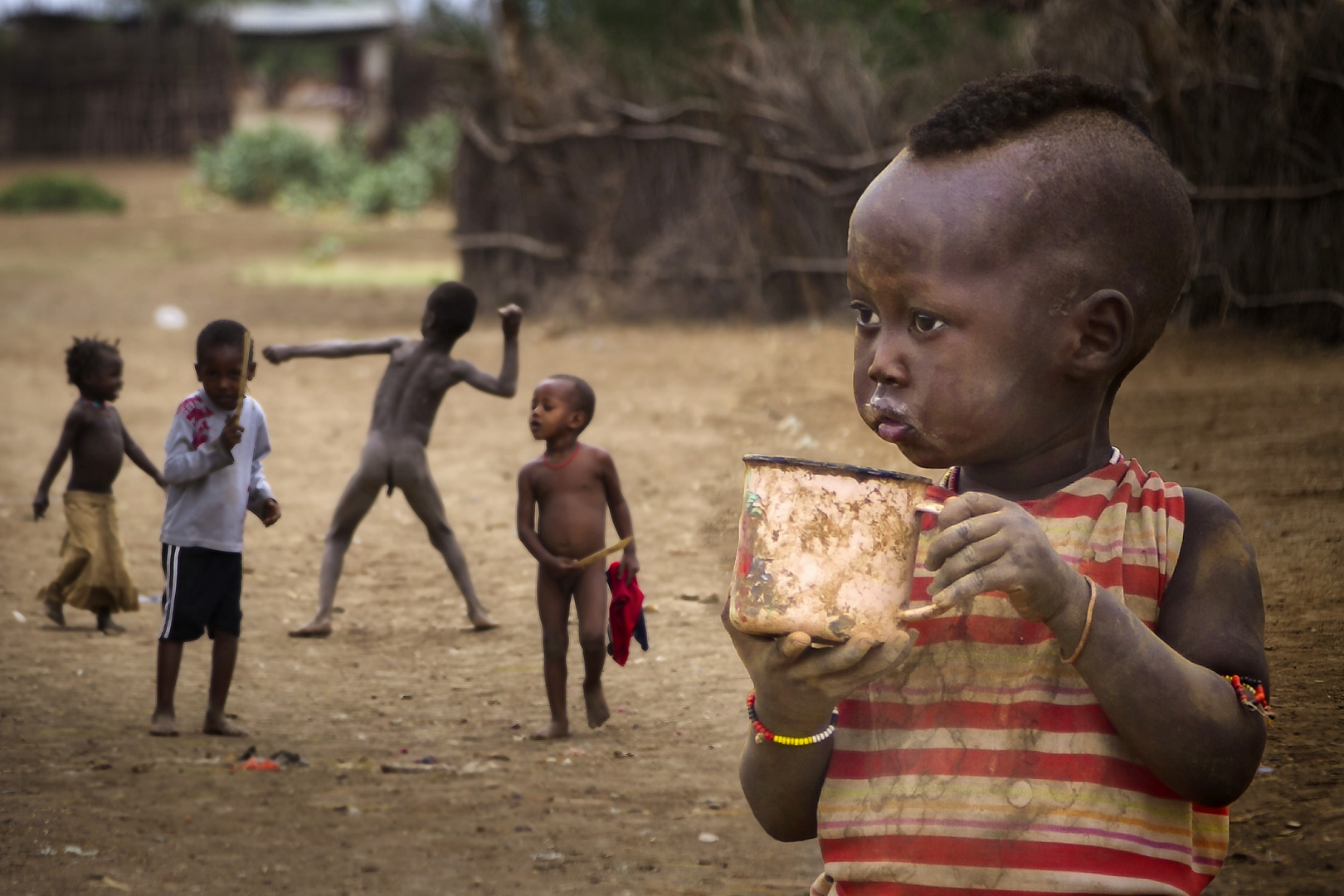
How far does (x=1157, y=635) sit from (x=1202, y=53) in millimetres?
8859

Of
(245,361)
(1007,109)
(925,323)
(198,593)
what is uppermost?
(1007,109)

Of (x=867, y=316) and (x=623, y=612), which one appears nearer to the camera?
(x=867, y=316)

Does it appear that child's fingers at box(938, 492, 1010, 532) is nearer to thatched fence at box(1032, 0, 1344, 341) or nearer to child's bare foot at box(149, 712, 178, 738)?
child's bare foot at box(149, 712, 178, 738)

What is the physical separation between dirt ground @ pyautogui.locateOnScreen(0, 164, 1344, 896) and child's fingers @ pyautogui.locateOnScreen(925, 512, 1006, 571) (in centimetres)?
185

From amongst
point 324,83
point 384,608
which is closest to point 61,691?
point 384,608

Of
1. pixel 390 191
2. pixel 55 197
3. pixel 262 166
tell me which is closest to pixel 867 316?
pixel 390 191

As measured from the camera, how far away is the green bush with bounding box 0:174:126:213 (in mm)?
23547

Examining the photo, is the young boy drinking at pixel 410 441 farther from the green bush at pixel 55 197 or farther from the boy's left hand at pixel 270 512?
the green bush at pixel 55 197

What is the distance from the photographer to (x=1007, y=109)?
5.19ft

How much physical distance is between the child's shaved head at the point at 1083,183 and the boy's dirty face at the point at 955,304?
0.05 ft

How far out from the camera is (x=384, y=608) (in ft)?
19.5

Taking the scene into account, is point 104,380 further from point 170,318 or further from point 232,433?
point 170,318

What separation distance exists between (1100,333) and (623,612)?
2796mm

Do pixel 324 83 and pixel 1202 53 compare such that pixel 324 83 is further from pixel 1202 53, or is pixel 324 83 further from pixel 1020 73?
pixel 1020 73
